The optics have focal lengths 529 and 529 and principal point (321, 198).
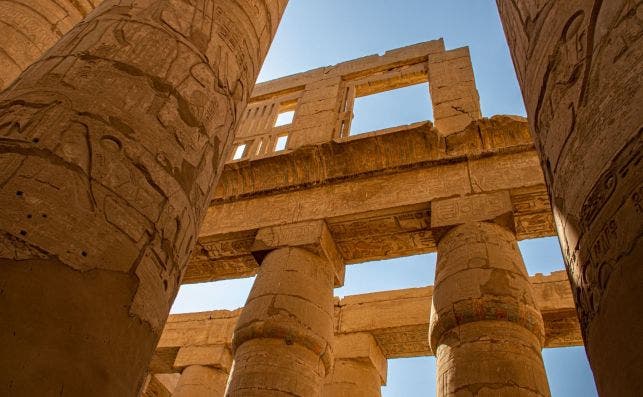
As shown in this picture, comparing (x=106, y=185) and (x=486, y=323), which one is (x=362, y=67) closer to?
(x=486, y=323)

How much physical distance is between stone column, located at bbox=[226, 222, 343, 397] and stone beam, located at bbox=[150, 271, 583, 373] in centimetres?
244

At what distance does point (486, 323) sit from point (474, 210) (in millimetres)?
1589

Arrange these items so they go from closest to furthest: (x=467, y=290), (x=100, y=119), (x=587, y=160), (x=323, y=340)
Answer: (x=587, y=160)
(x=100, y=119)
(x=467, y=290)
(x=323, y=340)

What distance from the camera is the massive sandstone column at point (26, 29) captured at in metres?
4.37

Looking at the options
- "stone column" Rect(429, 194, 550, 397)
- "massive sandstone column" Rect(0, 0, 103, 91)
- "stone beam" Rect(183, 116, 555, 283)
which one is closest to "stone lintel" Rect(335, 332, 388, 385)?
"stone beam" Rect(183, 116, 555, 283)

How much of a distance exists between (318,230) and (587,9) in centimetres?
484

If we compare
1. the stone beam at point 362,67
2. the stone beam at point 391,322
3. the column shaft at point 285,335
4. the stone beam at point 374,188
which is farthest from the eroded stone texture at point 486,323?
the stone beam at point 362,67

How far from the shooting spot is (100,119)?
6.76ft

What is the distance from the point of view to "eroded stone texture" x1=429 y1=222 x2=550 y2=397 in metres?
4.19

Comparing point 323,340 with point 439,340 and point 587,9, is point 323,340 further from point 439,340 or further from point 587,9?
point 587,9

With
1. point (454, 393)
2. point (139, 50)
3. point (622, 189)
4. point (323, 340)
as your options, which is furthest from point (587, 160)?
point (323, 340)

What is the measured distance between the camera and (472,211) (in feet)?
19.0

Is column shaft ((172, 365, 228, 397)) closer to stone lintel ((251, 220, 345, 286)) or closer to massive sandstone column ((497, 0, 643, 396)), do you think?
stone lintel ((251, 220, 345, 286))

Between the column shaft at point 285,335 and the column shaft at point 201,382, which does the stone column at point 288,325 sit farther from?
the column shaft at point 201,382
